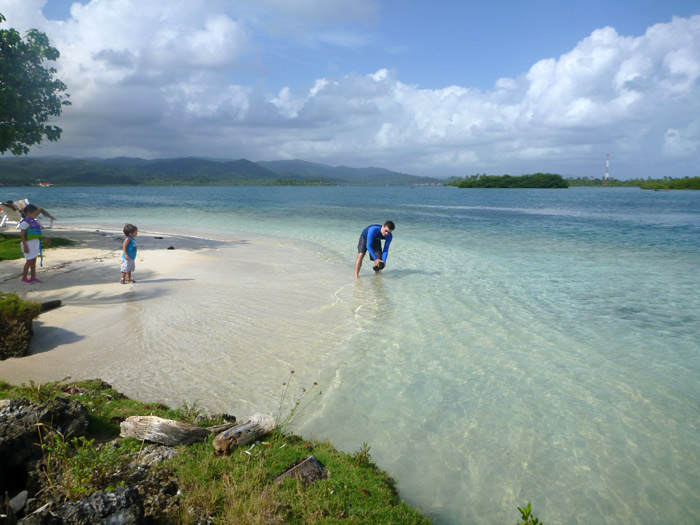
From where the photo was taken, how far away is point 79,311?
915 centimetres

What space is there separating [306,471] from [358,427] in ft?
5.68

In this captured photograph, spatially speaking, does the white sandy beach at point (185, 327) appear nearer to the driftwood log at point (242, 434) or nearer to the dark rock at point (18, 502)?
the driftwood log at point (242, 434)

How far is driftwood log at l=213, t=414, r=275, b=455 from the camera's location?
391cm

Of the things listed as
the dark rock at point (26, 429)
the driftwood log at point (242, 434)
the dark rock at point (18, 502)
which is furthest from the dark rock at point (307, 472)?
the dark rock at point (26, 429)

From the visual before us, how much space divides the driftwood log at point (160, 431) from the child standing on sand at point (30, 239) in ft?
29.9

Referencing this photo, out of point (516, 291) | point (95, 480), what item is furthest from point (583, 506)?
point (516, 291)

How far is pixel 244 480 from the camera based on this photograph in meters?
3.44

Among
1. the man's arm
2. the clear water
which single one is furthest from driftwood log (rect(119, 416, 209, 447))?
the man's arm

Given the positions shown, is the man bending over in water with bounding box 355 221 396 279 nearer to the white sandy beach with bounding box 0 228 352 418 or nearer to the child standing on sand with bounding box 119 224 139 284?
the white sandy beach with bounding box 0 228 352 418

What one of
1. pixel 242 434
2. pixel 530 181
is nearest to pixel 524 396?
pixel 242 434

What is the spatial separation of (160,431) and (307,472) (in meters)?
1.39

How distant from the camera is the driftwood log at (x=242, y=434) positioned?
3914 millimetres

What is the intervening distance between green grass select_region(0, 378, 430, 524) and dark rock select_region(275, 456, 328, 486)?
58mm

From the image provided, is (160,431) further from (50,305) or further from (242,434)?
(50,305)
